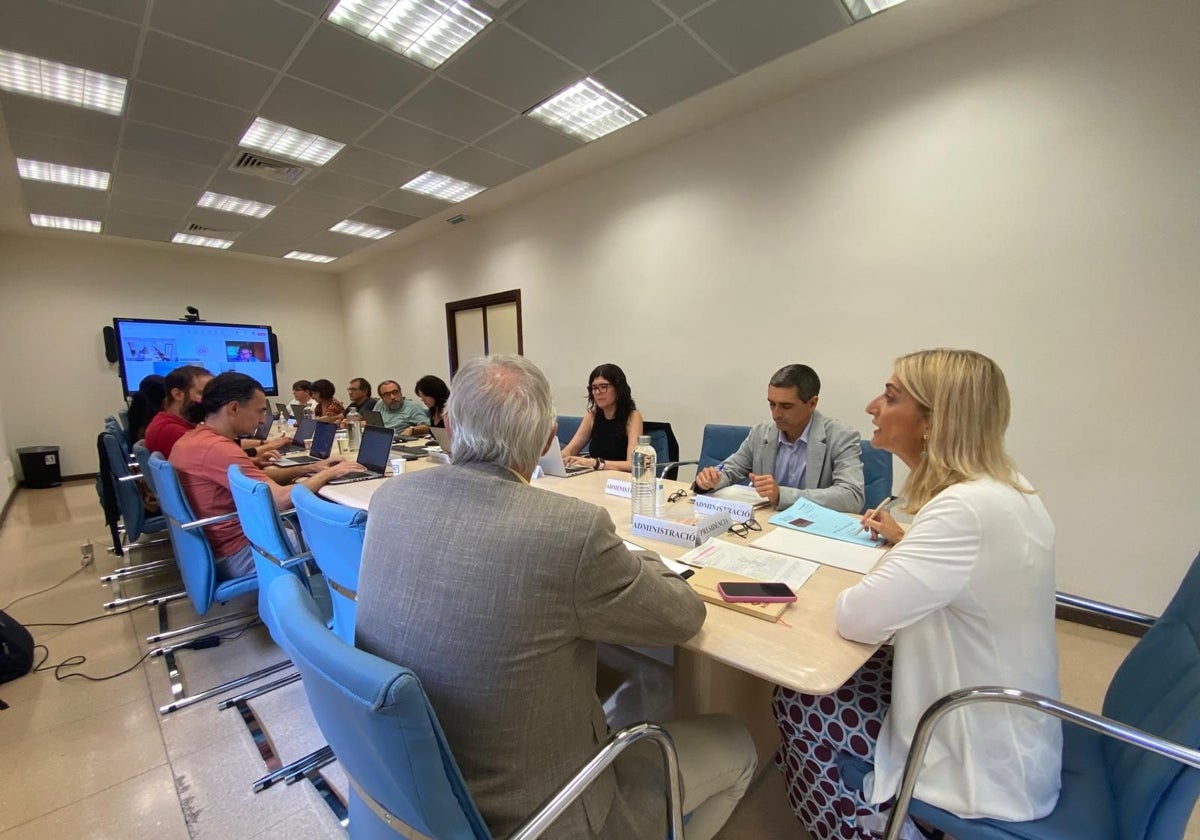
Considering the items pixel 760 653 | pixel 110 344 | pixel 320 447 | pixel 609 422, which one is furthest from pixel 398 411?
pixel 110 344

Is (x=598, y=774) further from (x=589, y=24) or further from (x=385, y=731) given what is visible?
(x=589, y=24)

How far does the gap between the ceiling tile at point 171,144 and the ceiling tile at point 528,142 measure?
205 centimetres

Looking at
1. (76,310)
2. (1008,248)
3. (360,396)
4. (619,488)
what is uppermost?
(76,310)

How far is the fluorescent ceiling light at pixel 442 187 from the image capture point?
14.2 feet

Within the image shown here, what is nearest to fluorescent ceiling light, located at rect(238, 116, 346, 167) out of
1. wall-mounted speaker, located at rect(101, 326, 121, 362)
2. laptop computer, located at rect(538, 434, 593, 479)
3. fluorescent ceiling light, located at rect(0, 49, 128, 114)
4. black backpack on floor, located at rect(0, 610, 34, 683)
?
fluorescent ceiling light, located at rect(0, 49, 128, 114)

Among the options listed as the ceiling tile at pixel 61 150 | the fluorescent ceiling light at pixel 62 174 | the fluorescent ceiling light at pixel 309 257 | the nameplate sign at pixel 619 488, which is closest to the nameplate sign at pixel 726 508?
the nameplate sign at pixel 619 488

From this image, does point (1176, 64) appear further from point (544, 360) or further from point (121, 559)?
point (121, 559)

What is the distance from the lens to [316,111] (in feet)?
10.2

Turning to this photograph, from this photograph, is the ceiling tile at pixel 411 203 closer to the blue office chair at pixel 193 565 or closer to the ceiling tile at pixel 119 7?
the ceiling tile at pixel 119 7

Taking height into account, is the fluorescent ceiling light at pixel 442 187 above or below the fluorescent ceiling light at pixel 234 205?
below

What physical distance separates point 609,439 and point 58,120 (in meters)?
4.24

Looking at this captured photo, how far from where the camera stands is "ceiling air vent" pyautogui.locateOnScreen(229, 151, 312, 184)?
384 centimetres

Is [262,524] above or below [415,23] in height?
below

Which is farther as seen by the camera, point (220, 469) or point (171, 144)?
point (171, 144)
